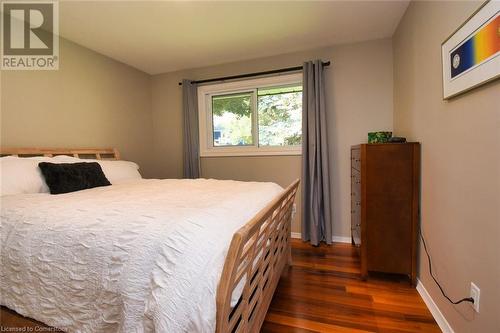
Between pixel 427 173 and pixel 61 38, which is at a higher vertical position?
pixel 61 38

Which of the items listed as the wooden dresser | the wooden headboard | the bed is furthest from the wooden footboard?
the wooden headboard

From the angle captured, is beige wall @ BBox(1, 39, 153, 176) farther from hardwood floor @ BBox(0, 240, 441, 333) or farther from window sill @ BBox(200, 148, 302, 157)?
hardwood floor @ BBox(0, 240, 441, 333)

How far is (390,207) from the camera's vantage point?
1.89 meters

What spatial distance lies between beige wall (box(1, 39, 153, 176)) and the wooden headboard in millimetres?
98

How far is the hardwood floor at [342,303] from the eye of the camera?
4.77ft

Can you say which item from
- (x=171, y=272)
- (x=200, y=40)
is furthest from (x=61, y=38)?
(x=171, y=272)

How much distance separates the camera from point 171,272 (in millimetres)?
825

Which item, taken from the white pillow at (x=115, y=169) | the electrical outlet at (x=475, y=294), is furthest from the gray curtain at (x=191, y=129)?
the electrical outlet at (x=475, y=294)

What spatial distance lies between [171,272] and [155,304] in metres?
0.11

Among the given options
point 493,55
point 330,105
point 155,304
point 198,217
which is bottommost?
point 155,304

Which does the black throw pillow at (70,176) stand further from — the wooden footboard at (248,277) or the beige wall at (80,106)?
the wooden footboard at (248,277)

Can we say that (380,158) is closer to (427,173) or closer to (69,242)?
(427,173)

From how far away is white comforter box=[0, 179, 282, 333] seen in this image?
0.80m

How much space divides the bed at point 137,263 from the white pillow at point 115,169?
2.80 ft
